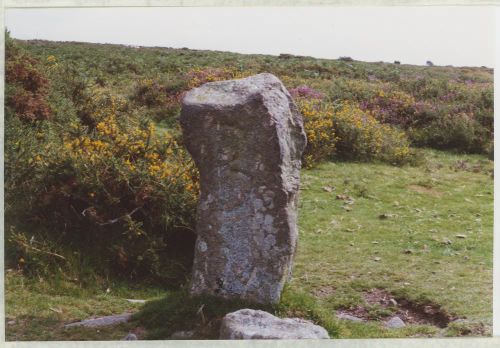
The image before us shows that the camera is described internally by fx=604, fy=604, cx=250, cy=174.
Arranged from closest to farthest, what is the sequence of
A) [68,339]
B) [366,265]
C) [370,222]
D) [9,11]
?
1. [68,339]
2. [9,11]
3. [366,265]
4. [370,222]

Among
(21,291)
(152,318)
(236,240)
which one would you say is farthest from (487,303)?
(21,291)

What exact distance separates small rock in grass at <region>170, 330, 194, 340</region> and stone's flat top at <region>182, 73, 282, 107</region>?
2358 mm

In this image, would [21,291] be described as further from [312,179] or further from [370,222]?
[312,179]

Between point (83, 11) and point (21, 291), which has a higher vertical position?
point (83, 11)

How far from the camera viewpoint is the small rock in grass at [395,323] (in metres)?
6.73

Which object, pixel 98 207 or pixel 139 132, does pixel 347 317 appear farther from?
pixel 139 132

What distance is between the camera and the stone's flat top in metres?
6.31

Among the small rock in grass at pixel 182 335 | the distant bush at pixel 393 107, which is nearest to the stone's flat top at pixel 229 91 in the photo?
the small rock in grass at pixel 182 335

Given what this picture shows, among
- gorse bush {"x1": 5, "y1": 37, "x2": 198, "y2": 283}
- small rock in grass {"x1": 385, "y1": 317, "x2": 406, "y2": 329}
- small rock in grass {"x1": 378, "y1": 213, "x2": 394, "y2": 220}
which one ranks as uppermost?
gorse bush {"x1": 5, "y1": 37, "x2": 198, "y2": 283}

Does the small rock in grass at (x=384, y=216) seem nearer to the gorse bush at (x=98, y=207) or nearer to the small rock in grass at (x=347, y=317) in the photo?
the small rock in grass at (x=347, y=317)

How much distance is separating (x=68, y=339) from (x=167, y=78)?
8950 millimetres

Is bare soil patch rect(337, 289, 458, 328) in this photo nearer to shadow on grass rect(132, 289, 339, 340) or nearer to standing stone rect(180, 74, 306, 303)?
shadow on grass rect(132, 289, 339, 340)

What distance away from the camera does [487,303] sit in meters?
7.21

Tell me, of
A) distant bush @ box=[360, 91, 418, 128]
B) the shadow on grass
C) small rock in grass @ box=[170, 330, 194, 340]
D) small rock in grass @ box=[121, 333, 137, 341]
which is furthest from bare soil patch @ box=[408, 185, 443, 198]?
small rock in grass @ box=[121, 333, 137, 341]
